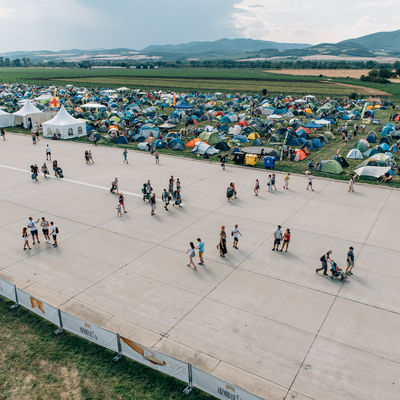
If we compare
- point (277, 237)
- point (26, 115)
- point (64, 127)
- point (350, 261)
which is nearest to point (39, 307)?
point (277, 237)

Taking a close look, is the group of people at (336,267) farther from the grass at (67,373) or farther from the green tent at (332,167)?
the green tent at (332,167)

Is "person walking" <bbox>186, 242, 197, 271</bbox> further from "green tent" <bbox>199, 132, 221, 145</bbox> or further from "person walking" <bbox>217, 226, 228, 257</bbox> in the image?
"green tent" <bbox>199, 132, 221, 145</bbox>

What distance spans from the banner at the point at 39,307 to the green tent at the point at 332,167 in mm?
23296

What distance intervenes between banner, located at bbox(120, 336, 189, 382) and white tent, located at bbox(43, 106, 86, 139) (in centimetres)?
3494

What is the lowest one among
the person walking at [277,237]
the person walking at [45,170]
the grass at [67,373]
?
the grass at [67,373]

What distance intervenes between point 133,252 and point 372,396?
33.1 ft

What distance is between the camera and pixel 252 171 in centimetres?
2884

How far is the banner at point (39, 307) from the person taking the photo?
10.8 metres

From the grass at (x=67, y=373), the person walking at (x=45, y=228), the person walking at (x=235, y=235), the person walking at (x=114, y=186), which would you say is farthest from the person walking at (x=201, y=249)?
the person walking at (x=114, y=186)

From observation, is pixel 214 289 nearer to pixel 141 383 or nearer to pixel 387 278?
pixel 141 383

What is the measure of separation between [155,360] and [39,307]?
4415mm

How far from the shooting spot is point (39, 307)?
11141mm

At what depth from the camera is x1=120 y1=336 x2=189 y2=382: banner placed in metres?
8.78

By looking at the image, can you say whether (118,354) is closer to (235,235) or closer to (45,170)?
(235,235)
